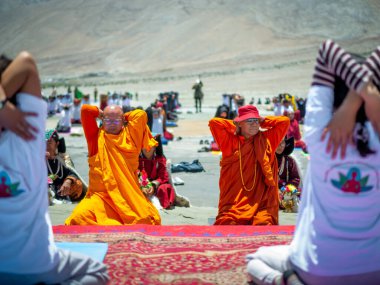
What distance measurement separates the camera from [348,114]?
2773 mm

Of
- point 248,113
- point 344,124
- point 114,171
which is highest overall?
point 344,124

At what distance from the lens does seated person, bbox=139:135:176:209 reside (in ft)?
22.4

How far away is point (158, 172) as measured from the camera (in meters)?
6.92

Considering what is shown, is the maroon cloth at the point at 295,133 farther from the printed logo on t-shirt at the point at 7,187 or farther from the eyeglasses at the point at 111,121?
the printed logo on t-shirt at the point at 7,187

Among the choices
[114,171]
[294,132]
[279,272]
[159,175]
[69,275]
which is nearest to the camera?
[69,275]

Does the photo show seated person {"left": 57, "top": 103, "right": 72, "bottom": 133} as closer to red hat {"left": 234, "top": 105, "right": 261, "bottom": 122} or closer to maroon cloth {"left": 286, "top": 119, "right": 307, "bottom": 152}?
maroon cloth {"left": 286, "top": 119, "right": 307, "bottom": 152}

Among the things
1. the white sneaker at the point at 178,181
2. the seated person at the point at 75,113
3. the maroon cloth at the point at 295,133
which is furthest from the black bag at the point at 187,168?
the seated person at the point at 75,113

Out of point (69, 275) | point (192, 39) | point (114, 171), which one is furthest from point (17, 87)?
point (192, 39)

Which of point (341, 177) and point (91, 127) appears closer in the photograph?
point (341, 177)

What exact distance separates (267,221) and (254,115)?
42.2 inches

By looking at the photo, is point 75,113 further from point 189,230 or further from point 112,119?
point 189,230

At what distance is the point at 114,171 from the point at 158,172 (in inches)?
49.9

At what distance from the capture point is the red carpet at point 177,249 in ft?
12.1

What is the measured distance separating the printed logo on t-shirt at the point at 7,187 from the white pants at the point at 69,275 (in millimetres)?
450
